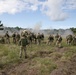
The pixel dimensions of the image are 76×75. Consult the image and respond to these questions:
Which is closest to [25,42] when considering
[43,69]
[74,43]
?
[43,69]

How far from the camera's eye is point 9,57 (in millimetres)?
23812

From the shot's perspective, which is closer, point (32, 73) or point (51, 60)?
point (32, 73)

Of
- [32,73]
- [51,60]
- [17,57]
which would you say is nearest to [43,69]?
[32,73]

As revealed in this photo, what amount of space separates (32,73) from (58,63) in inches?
140

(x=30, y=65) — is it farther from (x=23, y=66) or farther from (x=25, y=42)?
(x=25, y=42)

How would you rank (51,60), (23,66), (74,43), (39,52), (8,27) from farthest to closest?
(8,27) → (74,43) → (39,52) → (51,60) → (23,66)

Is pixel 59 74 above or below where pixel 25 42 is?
below

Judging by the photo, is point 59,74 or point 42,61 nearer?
point 59,74

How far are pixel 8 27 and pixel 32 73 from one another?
61.8m

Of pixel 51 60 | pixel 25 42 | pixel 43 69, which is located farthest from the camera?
pixel 25 42

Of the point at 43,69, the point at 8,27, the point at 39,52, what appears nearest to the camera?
the point at 43,69

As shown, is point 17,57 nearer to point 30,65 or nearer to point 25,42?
point 25,42

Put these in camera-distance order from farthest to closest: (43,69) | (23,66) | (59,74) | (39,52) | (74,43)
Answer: (74,43), (39,52), (23,66), (43,69), (59,74)

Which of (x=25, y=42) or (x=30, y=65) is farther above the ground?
(x=25, y=42)
